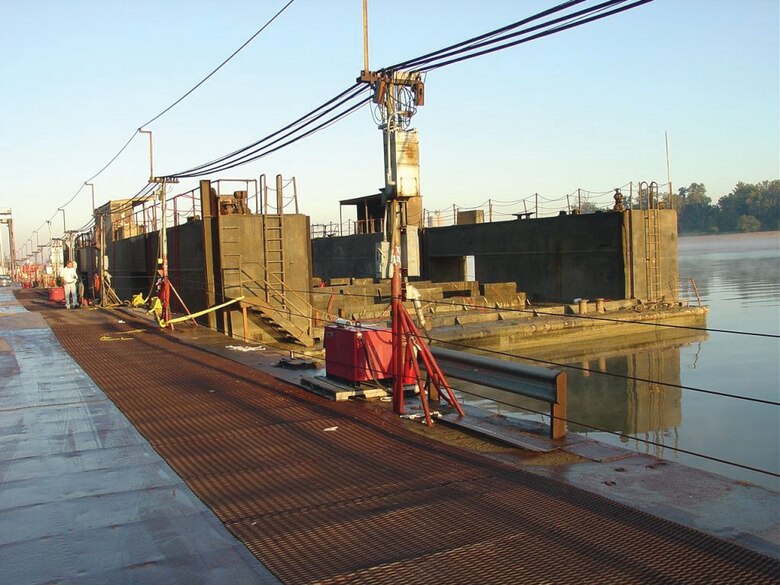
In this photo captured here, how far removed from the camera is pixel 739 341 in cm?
2670

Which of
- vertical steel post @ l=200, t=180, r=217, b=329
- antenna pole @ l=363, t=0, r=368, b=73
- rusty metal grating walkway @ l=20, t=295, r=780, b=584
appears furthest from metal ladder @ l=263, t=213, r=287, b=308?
rusty metal grating walkway @ l=20, t=295, r=780, b=584

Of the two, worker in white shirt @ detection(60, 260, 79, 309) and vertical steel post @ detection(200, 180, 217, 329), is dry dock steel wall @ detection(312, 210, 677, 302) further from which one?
worker in white shirt @ detection(60, 260, 79, 309)

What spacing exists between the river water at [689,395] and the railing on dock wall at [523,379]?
1.32 feet

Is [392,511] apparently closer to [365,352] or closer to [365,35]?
[365,352]

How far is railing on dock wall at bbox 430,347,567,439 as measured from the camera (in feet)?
23.3

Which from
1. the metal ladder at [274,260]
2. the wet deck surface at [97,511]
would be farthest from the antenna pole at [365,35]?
the metal ladder at [274,260]

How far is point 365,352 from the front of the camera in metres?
9.28

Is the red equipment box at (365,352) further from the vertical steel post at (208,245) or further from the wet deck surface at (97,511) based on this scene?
the vertical steel post at (208,245)

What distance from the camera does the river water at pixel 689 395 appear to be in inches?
472

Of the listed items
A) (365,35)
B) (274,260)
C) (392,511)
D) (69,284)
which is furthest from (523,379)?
(69,284)

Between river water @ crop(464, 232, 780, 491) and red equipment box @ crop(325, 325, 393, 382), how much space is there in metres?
1.89

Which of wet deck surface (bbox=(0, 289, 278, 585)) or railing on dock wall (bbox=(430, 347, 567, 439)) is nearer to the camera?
wet deck surface (bbox=(0, 289, 278, 585))

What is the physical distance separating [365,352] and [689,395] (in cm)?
1176

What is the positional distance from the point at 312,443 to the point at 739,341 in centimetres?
2379
